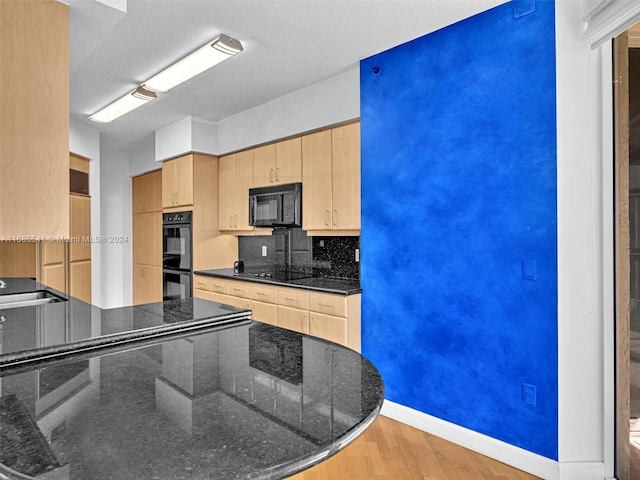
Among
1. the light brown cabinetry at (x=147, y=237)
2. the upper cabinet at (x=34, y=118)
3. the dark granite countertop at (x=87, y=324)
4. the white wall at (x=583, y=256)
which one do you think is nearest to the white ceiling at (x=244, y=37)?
the upper cabinet at (x=34, y=118)

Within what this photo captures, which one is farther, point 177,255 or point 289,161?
point 177,255

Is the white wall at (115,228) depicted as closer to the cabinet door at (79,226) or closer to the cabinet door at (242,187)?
the cabinet door at (79,226)

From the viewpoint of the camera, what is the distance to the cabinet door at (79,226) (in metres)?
5.12

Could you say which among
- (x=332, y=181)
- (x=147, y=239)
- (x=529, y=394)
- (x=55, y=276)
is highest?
(x=332, y=181)

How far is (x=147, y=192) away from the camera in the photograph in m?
6.32

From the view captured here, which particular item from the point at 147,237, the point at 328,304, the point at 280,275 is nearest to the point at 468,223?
the point at 328,304

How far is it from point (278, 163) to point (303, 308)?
1.50 metres

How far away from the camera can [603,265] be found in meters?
2.12

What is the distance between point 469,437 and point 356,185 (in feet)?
6.35

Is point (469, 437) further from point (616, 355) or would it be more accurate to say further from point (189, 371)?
point (189, 371)

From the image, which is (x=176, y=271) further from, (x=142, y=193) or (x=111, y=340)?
(x=111, y=340)

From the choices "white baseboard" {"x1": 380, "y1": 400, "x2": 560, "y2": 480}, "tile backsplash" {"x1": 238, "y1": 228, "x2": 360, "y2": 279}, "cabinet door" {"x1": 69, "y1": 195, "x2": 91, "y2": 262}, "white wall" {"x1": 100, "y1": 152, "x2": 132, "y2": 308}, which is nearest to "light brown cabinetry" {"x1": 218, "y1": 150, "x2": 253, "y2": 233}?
"tile backsplash" {"x1": 238, "y1": 228, "x2": 360, "y2": 279}

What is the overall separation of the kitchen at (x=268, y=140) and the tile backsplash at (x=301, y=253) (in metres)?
0.55

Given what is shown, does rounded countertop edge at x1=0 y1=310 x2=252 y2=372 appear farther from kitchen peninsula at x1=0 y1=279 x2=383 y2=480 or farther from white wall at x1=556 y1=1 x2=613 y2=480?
white wall at x1=556 y1=1 x2=613 y2=480
